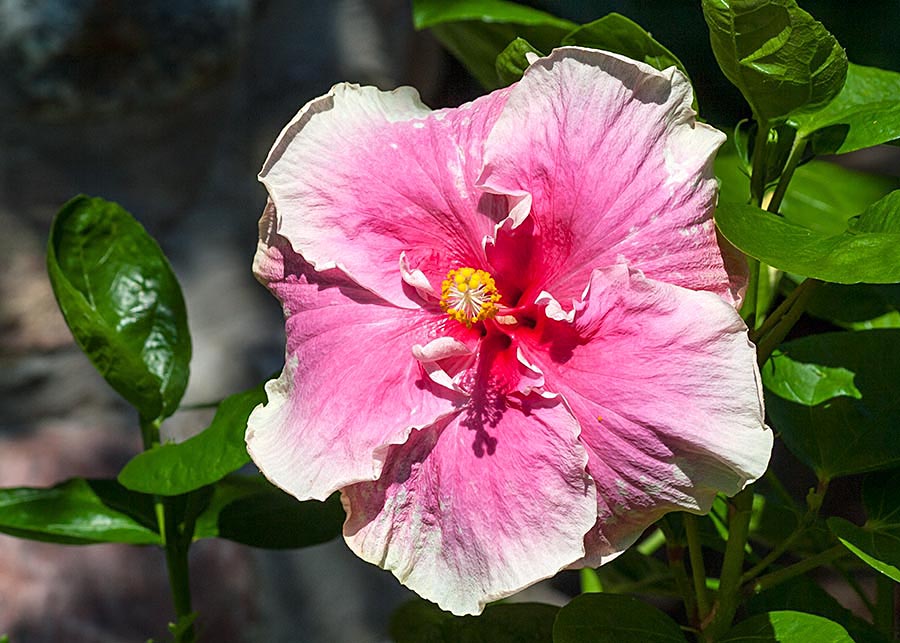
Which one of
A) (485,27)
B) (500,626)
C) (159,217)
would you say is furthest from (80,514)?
(159,217)

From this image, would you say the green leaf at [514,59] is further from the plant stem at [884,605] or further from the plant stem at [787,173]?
the plant stem at [884,605]

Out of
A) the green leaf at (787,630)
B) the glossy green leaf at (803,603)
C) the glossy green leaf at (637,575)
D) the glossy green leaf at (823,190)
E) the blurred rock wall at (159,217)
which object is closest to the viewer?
the green leaf at (787,630)

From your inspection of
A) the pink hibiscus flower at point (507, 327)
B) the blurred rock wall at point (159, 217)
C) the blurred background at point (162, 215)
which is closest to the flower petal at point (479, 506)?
the pink hibiscus flower at point (507, 327)

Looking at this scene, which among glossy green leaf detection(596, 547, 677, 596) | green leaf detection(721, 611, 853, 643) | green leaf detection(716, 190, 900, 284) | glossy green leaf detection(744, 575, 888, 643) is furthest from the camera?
glossy green leaf detection(596, 547, 677, 596)

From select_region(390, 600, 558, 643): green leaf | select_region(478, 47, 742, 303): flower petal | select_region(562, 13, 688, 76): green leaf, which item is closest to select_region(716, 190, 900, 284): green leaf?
select_region(478, 47, 742, 303): flower petal

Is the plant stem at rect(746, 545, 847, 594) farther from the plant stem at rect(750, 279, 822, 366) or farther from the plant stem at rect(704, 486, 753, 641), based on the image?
the plant stem at rect(750, 279, 822, 366)

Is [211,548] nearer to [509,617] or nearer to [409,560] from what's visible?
[509,617]

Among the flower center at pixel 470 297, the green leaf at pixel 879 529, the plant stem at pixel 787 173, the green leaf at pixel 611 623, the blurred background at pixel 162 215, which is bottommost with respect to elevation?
the blurred background at pixel 162 215
